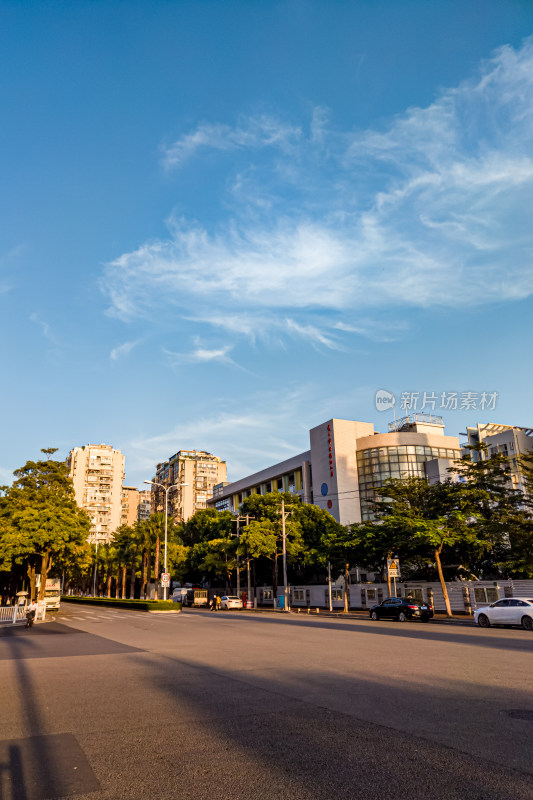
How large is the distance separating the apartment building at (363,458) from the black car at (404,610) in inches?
1575

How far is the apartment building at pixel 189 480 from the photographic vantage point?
562 ft

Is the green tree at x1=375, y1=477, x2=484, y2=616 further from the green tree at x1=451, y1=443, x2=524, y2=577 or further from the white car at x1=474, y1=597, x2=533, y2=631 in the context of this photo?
the white car at x1=474, y1=597, x2=533, y2=631

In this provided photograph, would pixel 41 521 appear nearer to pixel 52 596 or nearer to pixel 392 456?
pixel 52 596

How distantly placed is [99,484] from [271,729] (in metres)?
164

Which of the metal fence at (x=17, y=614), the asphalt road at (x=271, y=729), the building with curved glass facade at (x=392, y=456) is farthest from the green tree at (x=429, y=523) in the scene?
the building with curved glass facade at (x=392, y=456)

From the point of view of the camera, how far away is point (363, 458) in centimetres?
8094

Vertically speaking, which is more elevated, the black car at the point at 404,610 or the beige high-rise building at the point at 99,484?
the beige high-rise building at the point at 99,484

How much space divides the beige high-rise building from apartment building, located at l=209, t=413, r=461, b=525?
302ft

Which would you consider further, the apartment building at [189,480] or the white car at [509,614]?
the apartment building at [189,480]

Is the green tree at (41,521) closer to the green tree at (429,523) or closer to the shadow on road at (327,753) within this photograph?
the green tree at (429,523)

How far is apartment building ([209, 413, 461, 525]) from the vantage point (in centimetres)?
7875

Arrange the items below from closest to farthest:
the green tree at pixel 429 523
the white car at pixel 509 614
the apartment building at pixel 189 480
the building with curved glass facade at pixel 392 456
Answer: the white car at pixel 509 614, the green tree at pixel 429 523, the building with curved glass facade at pixel 392 456, the apartment building at pixel 189 480

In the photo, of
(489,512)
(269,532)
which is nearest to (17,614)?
(269,532)

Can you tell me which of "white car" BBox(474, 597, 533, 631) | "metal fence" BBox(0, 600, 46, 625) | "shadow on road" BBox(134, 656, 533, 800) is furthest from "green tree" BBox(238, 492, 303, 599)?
"shadow on road" BBox(134, 656, 533, 800)
